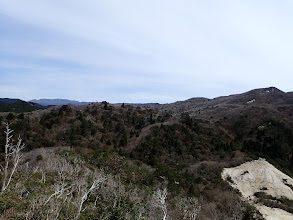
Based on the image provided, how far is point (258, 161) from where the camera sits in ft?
105

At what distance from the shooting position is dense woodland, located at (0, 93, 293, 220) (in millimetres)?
12328

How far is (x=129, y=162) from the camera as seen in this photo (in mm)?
27953

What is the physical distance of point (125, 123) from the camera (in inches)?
2005

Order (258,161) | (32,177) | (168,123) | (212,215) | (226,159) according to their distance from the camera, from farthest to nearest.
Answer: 1. (168,123)
2. (226,159)
3. (258,161)
4. (212,215)
5. (32,177)

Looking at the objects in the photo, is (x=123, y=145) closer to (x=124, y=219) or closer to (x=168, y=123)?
(x=168, y=123)

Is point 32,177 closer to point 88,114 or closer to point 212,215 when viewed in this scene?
point 212,215

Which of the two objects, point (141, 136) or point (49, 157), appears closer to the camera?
point (49, 157)

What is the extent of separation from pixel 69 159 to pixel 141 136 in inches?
836

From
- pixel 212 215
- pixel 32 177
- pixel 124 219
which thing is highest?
pixel 32 177

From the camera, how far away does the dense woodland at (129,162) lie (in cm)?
1233

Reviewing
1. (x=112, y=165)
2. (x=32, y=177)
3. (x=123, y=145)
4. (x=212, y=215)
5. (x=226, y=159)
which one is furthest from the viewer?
(x=123, y=145)

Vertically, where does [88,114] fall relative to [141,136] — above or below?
above

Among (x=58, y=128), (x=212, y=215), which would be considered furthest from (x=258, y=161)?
(x=58, y=128)

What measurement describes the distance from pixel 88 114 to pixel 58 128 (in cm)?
1044
